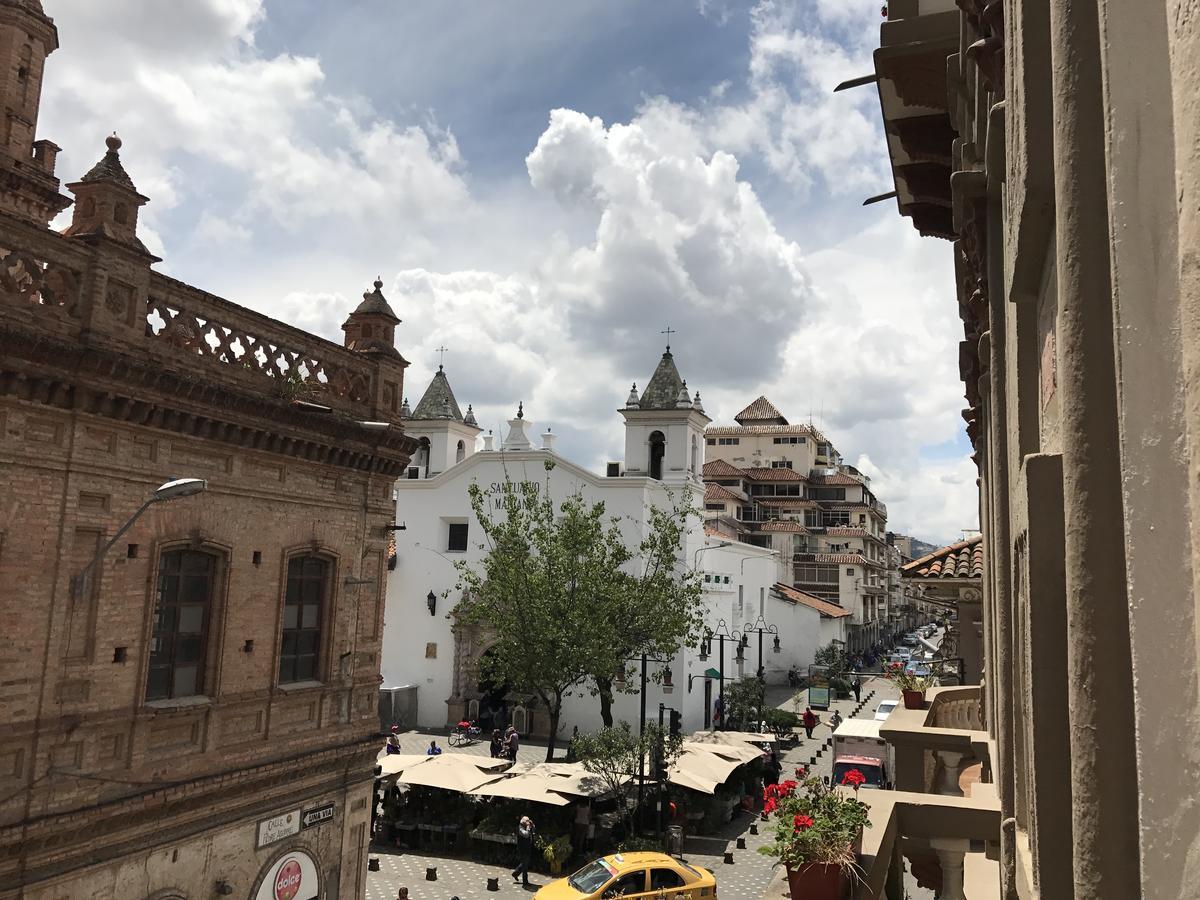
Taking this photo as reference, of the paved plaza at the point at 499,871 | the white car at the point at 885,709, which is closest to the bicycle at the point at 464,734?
the paved plaza at the point at 499,871

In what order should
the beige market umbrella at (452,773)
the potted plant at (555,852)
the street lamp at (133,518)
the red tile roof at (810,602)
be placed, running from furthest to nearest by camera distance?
the red tile roof at (810,602), the beige market umbrella at (452,773), the potted plant at (555,852), the street lamp at (133,518)

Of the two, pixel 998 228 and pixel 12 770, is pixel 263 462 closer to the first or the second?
pixel 12 770

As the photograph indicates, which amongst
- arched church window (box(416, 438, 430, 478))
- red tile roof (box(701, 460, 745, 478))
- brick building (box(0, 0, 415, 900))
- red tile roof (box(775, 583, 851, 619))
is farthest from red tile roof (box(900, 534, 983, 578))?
red tile roof (box(701, 460, 745, 478))

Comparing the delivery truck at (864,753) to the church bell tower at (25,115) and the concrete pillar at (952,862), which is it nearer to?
the concrete pillar at (952,862)

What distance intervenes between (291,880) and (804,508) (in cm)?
6521

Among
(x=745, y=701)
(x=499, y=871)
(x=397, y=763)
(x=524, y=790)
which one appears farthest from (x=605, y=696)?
(x=499, y=871)

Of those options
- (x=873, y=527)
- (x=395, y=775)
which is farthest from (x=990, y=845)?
(x=873, y=527)

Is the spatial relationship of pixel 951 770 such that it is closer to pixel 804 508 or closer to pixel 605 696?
pixel 605 696

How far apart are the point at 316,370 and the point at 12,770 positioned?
6985mm

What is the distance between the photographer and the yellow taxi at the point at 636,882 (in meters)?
16.2

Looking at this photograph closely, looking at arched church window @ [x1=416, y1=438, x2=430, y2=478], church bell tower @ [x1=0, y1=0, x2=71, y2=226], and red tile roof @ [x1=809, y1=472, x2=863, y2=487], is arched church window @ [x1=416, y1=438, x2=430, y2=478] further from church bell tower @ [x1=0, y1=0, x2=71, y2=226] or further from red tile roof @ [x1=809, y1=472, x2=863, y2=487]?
red tile roof @ [x1=809, y1=472, x2=863, y2=487]

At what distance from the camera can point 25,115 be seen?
16.0 metres

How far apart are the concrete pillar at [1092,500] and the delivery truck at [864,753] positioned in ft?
80.6

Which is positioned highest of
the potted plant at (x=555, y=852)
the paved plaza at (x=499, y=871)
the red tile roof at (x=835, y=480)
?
the red tile roof at (x=835, y=480)
